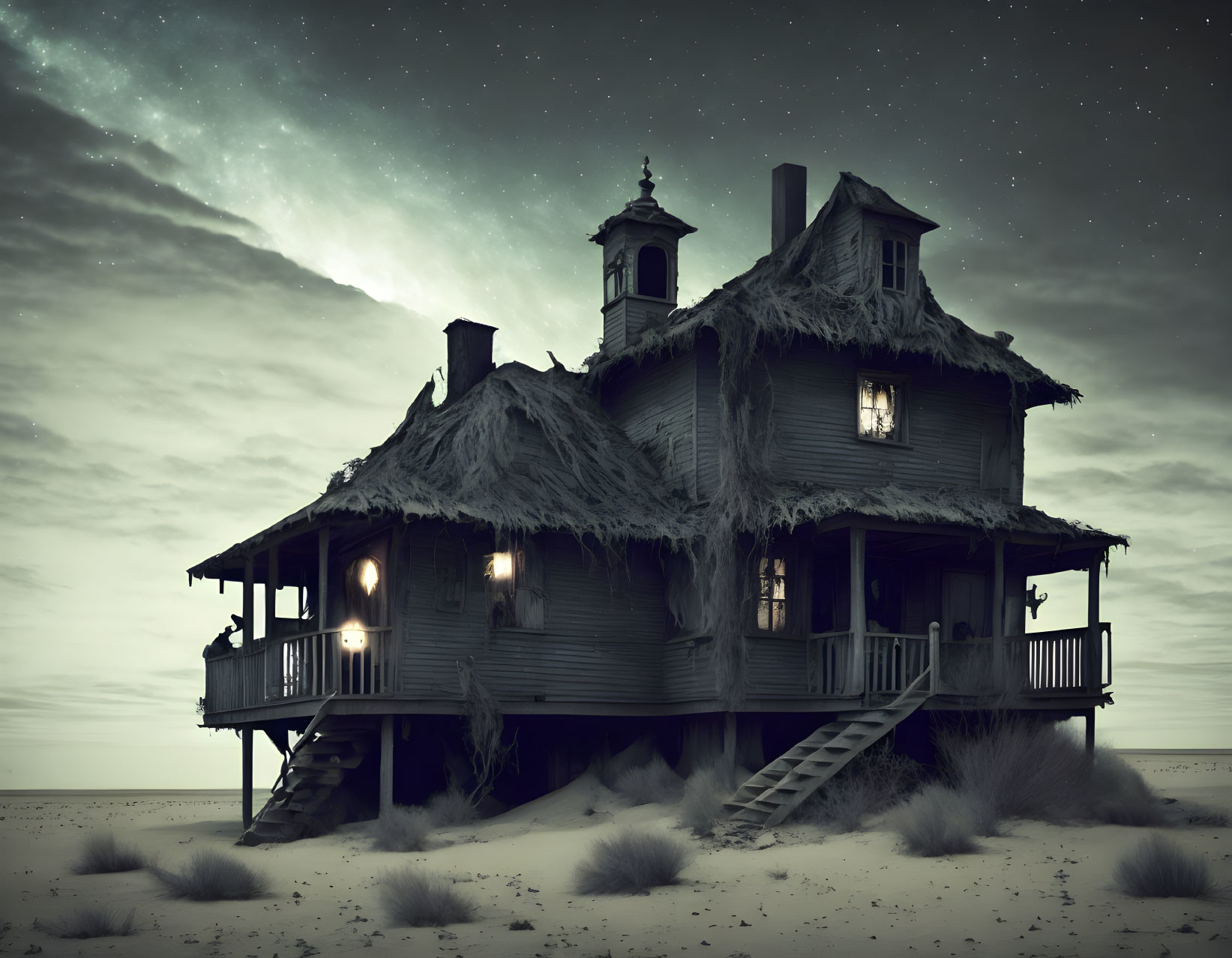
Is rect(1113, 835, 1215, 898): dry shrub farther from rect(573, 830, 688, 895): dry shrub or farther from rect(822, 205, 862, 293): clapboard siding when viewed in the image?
rect(822, 205, 862, 293): clapboard siding

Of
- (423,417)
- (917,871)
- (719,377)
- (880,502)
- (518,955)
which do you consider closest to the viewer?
(518,955)

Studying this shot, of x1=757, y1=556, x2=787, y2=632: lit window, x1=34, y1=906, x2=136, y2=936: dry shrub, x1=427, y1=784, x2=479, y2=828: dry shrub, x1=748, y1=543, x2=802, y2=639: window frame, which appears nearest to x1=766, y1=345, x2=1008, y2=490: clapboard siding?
x1=748, y1=543, x2=802, y2=639: window frame

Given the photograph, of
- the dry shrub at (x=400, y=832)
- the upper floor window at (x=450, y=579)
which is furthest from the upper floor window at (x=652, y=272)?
the dry shrub at (x=400, y=832)

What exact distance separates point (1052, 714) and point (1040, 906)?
39.3 feet

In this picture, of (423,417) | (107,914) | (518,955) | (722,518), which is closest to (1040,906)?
(518,955)

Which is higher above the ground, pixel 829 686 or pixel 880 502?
pixel 880 502

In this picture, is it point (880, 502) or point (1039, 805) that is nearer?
point (1039, 805)

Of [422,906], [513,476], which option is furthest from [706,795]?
[422,906]

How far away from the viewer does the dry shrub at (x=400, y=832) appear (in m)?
18.9

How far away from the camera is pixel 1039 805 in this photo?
58.3ft

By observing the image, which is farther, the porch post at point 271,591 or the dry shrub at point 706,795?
the porch post at point 271,591

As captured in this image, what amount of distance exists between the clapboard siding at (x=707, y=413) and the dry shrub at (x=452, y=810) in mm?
6507

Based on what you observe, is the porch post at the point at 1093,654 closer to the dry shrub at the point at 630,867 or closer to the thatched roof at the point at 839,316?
the thatched roof at the point at 839,316

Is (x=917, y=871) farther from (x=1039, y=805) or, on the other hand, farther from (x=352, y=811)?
(x=352, y=811)
